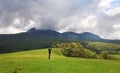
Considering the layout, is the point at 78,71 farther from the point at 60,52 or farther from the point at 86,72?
the point at 60,52

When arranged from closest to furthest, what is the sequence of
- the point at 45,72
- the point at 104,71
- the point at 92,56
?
the point at 45,72, the point at 104,71, the point at 92,56

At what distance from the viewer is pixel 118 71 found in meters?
47.2

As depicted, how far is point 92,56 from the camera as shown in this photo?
117 meters

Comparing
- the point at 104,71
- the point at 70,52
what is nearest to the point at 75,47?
the point at 70,52

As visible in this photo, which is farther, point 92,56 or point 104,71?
point 92,56

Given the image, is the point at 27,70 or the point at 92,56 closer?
the point at 27,70

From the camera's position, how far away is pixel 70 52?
119 meters

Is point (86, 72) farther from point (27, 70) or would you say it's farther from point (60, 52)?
point (60, 52)

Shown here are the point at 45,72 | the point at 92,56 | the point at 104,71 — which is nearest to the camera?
the point at 45,72

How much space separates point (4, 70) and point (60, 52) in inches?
2992

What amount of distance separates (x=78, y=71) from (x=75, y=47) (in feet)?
253

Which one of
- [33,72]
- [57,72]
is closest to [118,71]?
[57,72]

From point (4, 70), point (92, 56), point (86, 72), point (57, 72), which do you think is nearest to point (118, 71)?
point (86, 72)

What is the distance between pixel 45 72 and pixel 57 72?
7.34 ft
